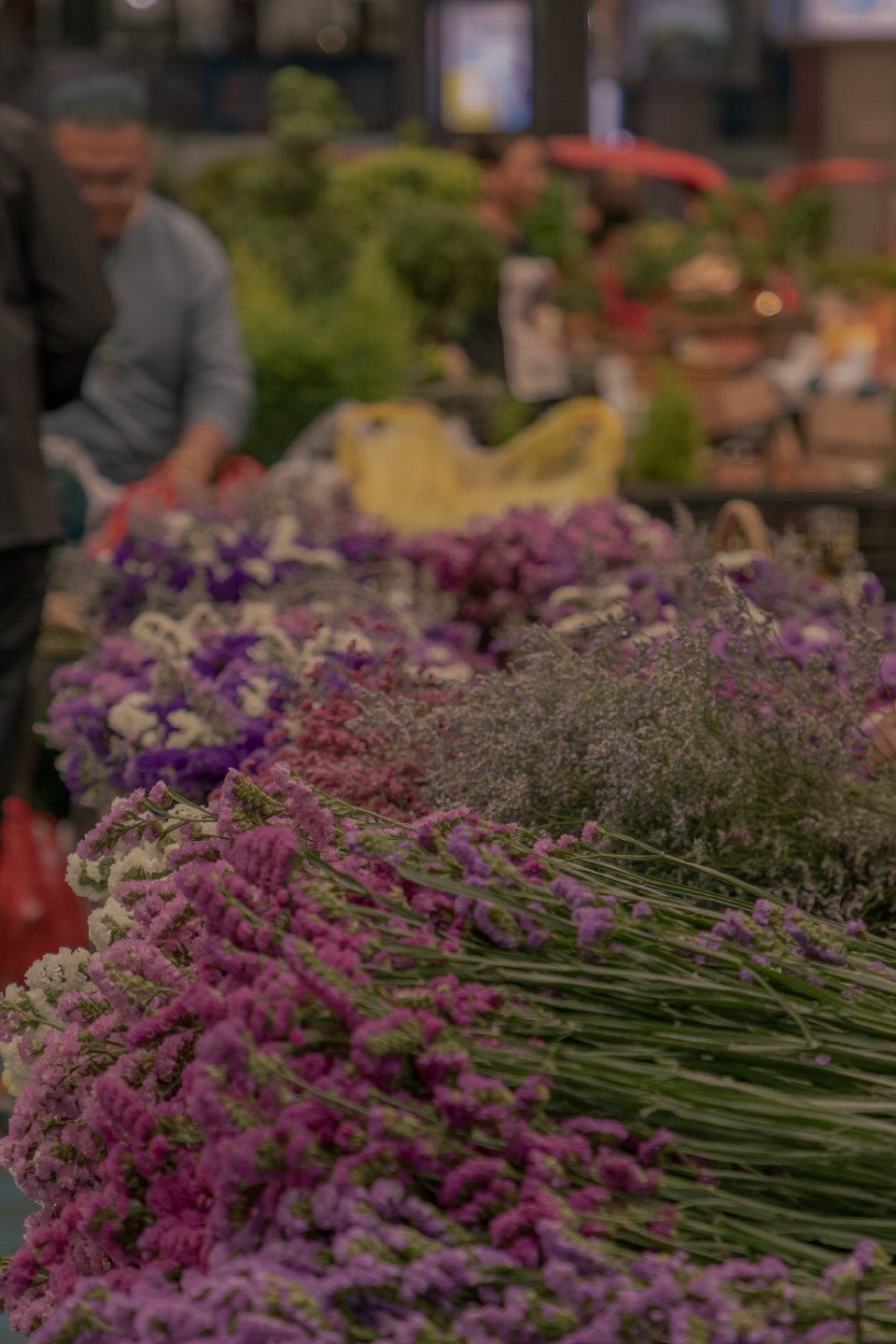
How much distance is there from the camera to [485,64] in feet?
44.0

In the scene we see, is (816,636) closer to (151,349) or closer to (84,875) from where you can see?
(84,875)

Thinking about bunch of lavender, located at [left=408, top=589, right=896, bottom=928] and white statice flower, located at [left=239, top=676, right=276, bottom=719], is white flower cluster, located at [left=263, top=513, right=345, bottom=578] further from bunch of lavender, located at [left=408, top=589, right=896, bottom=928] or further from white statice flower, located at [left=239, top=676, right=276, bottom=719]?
bunch of lavender, located at [left=408, top=589, right=896, bottom=928]

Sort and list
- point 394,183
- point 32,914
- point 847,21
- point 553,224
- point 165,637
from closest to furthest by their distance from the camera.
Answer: point 165,637
point 32,914
point 394,183
point 553,224
point 847,21

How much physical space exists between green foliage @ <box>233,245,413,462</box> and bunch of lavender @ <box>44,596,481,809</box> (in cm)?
254

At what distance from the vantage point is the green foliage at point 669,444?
412 centimetres

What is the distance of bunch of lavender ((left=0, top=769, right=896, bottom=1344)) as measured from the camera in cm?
69

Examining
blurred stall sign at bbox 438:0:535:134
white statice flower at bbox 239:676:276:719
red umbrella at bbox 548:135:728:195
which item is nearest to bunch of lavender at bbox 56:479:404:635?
white statice flower at bbox 239:676:276:719

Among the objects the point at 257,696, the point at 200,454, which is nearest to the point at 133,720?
the point at 257,696

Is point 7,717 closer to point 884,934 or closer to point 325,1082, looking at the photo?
point 884,934

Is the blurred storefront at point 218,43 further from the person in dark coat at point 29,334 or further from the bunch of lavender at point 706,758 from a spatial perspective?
the bunch of lavender at point 706,758

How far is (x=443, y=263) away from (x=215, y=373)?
6.29ft

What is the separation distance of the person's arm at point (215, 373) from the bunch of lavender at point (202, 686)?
179 centimetres

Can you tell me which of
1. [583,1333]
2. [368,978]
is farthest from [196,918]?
[583,1333]

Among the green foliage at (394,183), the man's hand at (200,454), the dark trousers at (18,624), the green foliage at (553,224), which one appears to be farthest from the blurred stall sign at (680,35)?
the dark trousers at (18,624)
